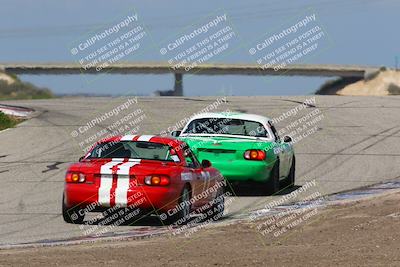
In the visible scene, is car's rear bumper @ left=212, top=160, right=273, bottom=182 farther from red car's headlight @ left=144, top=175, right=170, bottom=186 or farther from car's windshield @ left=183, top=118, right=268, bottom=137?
red car's headlight @ left=144, top=175, right=170, bottom=186

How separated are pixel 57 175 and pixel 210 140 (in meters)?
3.80

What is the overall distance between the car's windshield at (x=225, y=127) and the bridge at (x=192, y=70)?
8896 cm

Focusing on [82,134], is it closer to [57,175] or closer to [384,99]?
[57,175]

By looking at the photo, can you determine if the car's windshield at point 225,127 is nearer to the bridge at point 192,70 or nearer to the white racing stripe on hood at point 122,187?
the white racing stripe on hood at point 122,187

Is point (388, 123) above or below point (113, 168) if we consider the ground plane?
below

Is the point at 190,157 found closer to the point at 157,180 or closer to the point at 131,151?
the point at 131,151

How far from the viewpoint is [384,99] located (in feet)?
135

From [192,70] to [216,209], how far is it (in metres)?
100.0

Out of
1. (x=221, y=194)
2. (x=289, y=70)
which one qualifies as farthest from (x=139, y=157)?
(x=289, y=70)

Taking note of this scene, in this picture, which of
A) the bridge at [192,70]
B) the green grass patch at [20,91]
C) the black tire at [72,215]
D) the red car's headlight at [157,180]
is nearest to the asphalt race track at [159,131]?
the black tire at [72,215]

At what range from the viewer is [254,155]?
54.3 feet

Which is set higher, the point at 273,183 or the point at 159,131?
the point at 159,131

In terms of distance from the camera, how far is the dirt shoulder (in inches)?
366

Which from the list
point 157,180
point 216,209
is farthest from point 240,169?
point 157,180
